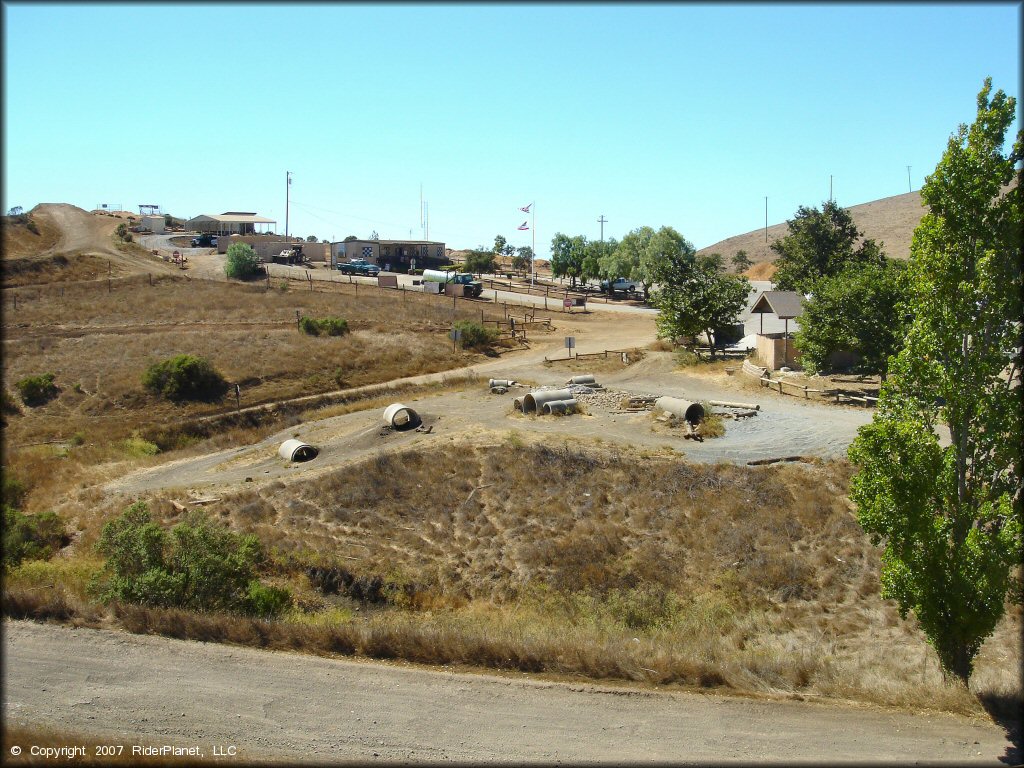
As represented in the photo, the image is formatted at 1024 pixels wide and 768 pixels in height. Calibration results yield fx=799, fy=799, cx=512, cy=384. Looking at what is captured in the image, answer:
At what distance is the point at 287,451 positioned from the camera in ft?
101

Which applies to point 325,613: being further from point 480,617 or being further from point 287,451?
point 287,451

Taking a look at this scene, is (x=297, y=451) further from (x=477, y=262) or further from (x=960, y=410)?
(x=477, y=262)

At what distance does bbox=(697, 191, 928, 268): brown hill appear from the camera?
98.3 meters

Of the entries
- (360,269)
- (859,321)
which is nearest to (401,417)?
(859,321)

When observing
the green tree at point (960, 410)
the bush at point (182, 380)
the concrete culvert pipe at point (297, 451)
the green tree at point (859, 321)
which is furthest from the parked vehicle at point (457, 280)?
the green tree at point (960, 410)

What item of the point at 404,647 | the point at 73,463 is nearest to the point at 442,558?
the point at 404,647

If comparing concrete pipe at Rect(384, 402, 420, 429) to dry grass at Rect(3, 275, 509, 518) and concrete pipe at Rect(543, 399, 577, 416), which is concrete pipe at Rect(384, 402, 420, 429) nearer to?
concrete pipe at Rect(543, 399, 577, 416)

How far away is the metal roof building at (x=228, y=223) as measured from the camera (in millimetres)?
103812

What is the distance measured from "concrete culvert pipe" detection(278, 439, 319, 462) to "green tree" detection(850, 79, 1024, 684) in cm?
2279

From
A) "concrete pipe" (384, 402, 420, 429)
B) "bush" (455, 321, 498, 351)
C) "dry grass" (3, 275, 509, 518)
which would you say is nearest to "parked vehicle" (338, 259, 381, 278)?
"dry grass" (3, 275, 509, 518)

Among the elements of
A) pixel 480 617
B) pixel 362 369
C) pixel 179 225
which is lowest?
pixel 480 617

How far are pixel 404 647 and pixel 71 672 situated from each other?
524 centimetres

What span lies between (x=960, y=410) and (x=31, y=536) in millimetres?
23855

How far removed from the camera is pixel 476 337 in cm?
5122
